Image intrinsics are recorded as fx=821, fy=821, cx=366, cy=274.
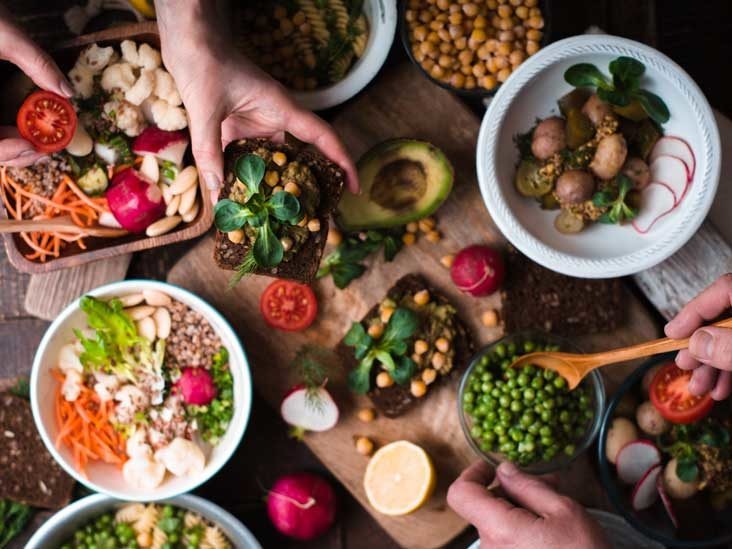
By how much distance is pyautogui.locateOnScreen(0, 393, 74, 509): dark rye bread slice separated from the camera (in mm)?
2691

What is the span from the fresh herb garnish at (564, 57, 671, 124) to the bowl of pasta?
62cm

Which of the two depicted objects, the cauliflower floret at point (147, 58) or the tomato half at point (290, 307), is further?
the tomato half at point (290, 307)

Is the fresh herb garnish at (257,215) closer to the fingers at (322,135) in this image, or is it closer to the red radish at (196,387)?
the fingers at (322,135)

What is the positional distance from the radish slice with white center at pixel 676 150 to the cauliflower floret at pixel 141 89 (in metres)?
1.50

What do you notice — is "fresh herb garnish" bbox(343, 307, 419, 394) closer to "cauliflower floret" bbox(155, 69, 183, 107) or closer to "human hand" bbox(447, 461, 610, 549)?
"human hand" bbox(447, 461, 610, 549)

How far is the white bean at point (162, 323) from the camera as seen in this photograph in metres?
2.59

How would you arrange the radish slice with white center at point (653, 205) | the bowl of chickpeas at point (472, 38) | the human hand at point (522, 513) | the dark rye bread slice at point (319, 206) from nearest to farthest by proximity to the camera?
the human hand at point (522, 513), the dark rye bread slice at point (319, 206), the radish slice with white center at point (653, 205), the bowl of chickpeas at point (472, 38)

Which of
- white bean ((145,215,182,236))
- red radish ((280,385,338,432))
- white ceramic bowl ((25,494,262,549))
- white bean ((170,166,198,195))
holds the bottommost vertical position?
white ceramic bowl ((25,494,262,549))

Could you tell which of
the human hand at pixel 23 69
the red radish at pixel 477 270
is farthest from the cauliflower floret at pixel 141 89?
the red radish at pixel 477 270

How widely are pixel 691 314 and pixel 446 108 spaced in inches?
38.8

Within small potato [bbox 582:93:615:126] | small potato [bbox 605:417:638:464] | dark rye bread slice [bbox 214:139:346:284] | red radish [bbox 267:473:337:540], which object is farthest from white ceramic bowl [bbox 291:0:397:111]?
small potato [bbox 605:417:638:464]

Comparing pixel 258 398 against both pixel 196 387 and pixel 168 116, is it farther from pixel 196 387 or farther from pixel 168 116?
pixel 168 116

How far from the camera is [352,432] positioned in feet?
8.73

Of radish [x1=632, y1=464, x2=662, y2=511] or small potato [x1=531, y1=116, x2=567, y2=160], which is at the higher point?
small potato [x1=531, y1=116, x2=567, y2=160]
